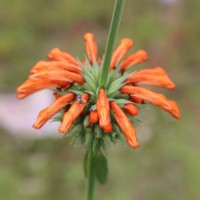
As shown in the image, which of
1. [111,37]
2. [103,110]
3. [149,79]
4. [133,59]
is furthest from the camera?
[133,59]

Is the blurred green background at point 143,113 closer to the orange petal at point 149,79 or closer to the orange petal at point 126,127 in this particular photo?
the orange petal at point 149,79

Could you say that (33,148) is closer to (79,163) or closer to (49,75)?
(79,163)

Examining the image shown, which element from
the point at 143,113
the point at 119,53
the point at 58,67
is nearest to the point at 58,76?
the point at 58,67

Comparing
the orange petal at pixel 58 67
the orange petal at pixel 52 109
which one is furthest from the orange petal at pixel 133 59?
the orange petal at pixel 52 109

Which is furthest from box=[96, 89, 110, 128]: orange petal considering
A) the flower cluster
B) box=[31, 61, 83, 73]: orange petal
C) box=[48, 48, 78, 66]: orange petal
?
box=[48, 48, 78, 66]: orange petal

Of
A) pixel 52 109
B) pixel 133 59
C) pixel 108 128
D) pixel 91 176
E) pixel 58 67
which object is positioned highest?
pixel 133 59

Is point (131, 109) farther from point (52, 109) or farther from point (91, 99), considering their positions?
point (52, 109)

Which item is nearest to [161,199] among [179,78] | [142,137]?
[142,137]
